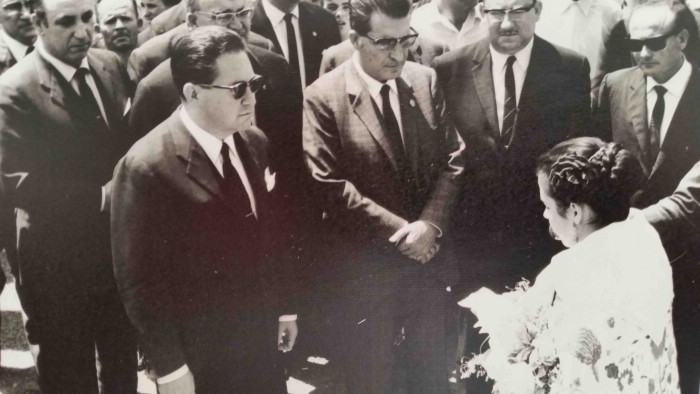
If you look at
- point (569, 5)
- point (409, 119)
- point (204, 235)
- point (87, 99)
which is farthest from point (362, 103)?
point (87, 99)

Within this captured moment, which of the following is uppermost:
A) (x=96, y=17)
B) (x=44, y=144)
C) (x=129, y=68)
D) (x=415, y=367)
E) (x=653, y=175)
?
(x=96, y=17)

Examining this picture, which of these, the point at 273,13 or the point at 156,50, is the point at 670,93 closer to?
the point at 273,13

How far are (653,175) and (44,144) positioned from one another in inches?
92.3

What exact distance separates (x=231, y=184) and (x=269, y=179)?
153 mm

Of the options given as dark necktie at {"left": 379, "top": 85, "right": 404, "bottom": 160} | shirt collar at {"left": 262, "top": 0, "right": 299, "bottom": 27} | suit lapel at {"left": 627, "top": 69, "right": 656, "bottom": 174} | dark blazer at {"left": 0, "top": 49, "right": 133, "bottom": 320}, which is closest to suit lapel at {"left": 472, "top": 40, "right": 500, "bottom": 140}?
dark necktie at {"left": 379, "top": 85, "right": 404, "bottom": 160}

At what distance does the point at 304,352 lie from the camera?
115 inches

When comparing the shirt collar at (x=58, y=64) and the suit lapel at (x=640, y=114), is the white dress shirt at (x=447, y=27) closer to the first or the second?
the suit lapel at (x=640, y=114)

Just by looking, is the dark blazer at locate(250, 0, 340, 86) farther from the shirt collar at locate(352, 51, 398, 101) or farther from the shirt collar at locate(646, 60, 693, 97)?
the shirt collar at locate(646, 60, 693, 97)

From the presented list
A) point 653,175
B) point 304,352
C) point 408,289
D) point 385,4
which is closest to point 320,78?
point 385,4

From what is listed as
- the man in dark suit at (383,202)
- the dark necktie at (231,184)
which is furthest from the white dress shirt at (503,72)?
the dark necktie at (231,184)

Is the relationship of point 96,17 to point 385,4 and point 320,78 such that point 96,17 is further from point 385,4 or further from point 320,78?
point 385,4

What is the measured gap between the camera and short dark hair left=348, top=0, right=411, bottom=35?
2688mm

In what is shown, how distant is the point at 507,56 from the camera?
9.37 feet

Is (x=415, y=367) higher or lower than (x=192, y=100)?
lower
